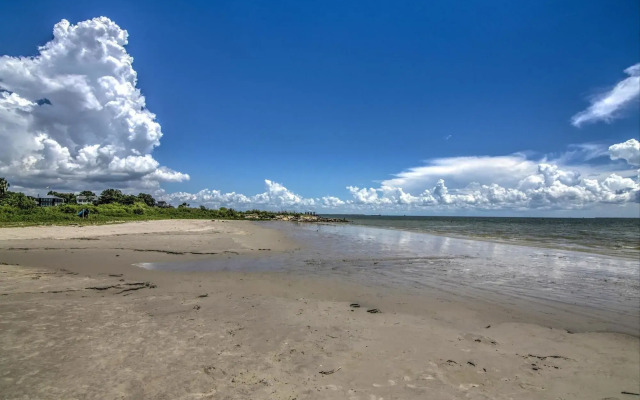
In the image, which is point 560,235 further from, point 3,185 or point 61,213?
point 3,185

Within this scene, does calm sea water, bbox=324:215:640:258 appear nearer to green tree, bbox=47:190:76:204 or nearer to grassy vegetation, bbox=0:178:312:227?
grassy vegetation, bbox=0:178:312:227

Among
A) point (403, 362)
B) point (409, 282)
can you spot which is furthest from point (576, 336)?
point (409, 282)

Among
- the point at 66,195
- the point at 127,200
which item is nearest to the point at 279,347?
the point at 127,200

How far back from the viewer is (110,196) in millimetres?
94062

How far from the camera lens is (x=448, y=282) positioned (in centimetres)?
1315

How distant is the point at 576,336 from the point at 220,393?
8.16 meters

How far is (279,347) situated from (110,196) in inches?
4204

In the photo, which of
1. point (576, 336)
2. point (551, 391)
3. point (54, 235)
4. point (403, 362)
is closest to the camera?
point (551, 391)

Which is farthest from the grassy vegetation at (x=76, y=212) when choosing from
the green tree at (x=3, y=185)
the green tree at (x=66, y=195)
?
the green tree at (x=66, y=195)

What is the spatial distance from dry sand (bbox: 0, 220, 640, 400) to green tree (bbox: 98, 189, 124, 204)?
93.7 metres

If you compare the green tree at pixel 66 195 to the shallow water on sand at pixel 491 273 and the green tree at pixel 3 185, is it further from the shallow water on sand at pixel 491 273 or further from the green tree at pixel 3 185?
the shallow water on sand at pixel 491 273

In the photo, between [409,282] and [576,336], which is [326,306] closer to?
[409,282]

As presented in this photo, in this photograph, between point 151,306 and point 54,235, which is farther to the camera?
point 54,235

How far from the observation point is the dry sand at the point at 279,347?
15.6ft
